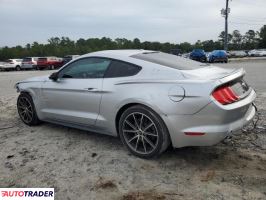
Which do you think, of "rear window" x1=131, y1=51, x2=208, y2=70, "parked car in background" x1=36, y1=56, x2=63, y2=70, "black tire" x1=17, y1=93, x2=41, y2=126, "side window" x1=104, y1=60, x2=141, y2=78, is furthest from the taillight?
"parked car in background" x1=36, y1=56, x2=63, y2=70

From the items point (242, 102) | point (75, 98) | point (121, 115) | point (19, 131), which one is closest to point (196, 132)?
point (242, 102)

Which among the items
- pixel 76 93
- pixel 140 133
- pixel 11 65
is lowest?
pixel 11 65

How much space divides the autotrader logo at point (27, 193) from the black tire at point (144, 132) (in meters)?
1.40

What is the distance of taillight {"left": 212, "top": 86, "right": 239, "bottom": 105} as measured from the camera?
4.26m

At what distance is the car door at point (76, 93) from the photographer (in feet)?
17.5

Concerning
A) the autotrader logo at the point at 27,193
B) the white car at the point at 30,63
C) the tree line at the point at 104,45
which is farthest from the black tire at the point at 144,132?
the tree line at the point at 104,45

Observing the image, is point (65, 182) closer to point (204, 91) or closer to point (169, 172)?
point (169, 172)

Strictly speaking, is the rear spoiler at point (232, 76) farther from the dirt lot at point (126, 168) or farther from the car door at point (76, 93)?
the car door at point (76, 93)

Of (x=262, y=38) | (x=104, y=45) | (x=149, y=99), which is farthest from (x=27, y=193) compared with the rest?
(x=262, y=38)

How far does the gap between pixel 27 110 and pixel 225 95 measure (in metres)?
3.90

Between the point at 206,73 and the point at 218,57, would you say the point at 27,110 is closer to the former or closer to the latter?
the point at 206,73

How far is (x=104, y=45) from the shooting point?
78.6 m

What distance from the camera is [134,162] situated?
4.75 meters

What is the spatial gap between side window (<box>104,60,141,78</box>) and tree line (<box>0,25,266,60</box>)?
52.2 m
